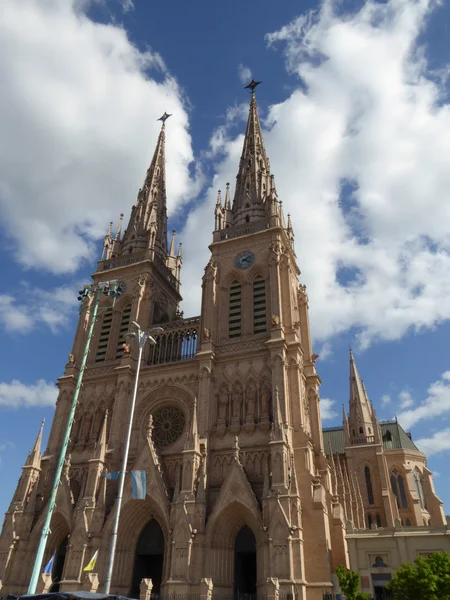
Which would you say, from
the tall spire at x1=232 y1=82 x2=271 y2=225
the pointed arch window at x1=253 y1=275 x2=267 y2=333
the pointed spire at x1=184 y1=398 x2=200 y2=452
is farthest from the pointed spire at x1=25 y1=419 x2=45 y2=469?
the tall spire at x1=232 y1=82 x2=271 y2=225

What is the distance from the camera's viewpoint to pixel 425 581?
19.4 m

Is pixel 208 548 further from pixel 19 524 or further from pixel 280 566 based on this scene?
pixel 19 524

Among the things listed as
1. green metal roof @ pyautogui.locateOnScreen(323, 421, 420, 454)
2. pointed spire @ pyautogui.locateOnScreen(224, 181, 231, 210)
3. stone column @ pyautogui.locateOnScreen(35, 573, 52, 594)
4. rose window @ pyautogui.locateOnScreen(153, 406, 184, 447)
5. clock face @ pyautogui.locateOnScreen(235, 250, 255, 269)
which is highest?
pointed spire @ pyautogui.locateOnScreen(224, 181, 231, 210)

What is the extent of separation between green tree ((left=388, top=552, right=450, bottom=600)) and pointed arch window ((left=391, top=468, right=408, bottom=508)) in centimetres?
3243

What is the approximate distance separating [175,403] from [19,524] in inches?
526

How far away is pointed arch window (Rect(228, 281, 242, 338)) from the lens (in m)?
37.4

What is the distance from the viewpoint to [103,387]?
38.9m

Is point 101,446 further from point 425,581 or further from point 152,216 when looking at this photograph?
point 152,216

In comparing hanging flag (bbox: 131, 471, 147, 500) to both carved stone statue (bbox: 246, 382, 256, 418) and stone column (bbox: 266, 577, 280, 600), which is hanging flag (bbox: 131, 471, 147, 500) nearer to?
stone column (bbox: 266, 577, 280, 600)

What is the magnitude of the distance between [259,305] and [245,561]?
1802 cm

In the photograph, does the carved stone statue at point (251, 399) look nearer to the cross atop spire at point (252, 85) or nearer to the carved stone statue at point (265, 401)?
the carved stone statue at point (265, 401)

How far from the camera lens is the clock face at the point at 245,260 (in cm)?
4028

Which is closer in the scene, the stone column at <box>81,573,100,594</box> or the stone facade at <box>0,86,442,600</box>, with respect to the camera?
the stone column at <box>81,573,100,594</box>

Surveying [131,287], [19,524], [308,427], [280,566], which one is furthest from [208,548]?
[131,287]
